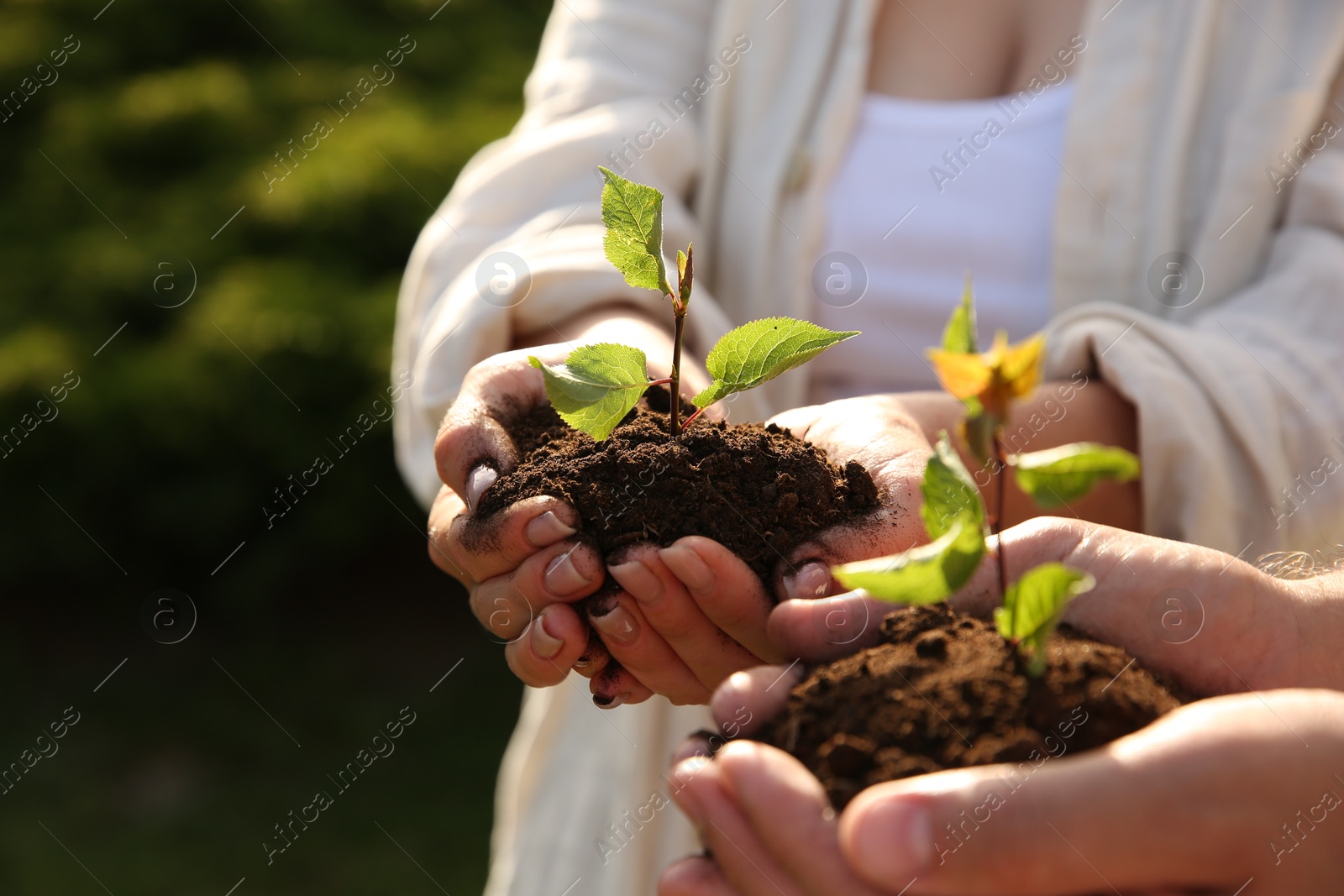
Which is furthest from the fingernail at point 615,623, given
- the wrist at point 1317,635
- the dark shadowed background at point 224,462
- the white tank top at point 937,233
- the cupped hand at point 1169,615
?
the dark shadowed background at point 224,462

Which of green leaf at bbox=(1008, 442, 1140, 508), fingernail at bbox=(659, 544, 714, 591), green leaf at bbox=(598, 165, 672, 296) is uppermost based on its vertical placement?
green leaf at bbox=(598, 165, 672, 296)

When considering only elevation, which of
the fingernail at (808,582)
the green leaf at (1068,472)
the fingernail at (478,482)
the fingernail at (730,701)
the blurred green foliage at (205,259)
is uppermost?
the blurred green foliage at (205,259)

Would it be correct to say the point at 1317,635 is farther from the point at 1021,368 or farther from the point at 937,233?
the point at 937,233

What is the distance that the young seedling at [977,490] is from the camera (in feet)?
3.02

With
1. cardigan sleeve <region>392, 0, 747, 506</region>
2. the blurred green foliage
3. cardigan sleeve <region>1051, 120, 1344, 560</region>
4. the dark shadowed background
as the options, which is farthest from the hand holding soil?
the blurred green foliage

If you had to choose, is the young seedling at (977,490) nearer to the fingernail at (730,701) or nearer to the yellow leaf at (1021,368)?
the yellow leaf at (1021,368)

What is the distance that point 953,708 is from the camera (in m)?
1.00

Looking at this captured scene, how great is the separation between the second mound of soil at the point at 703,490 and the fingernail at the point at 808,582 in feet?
0.14

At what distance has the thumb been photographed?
855 mm

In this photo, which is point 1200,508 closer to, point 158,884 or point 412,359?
point 412,359

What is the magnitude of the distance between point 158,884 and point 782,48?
3.31 meters

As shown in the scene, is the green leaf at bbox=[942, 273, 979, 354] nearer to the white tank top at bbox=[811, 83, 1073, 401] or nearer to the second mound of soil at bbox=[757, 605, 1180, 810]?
the second mound of soil at bbox=[757, 605, 1180, 810]

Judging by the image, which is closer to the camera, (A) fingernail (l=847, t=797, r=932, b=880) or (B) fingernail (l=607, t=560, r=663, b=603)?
(A) fingernail (l=847, t=797, r=932, b=880)

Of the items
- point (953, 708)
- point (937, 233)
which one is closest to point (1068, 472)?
point (953, 708)
